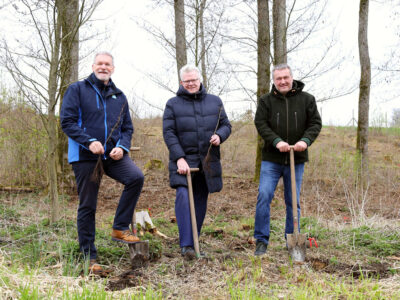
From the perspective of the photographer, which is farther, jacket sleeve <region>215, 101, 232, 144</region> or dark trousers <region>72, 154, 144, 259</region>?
jacket sleeve <region>215, 101, 232, 144</region>

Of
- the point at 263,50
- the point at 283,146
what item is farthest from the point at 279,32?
the point at 283,146

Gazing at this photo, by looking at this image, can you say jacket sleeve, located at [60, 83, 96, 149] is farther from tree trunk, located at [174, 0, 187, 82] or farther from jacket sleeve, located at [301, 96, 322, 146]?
tree trunk, located at [174, 0, 187, 82]

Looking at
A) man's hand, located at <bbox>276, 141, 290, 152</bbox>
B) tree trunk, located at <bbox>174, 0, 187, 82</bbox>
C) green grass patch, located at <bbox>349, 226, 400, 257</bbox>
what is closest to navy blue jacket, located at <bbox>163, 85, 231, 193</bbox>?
man's hand, located at <bbox>276, 141, 290, 152</bbox>

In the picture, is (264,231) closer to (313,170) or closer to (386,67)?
(313,170)

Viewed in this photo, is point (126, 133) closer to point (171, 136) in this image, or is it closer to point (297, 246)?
point (171, 136)

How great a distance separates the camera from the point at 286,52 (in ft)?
27.0

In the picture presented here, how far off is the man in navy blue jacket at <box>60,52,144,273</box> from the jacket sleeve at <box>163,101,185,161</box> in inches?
16.5

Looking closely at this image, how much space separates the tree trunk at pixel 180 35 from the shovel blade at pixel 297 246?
5.85 metres

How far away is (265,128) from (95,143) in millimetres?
1803

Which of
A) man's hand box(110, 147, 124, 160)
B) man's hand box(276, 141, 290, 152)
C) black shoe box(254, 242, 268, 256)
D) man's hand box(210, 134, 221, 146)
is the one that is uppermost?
man's hand box(210, 134, 221, 146)

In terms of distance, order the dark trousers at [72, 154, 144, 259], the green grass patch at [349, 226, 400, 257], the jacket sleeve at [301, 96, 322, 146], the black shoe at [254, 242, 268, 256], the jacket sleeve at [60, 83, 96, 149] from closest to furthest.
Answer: the jacket sleeve at [60, 83, 96, 149] < the dark trousers at [72, 154, 144, 259] < the black shoe at [254, 242, 268, 256] < the jacket sleeve at [301, 96, 322, 146] < the green grass patch at [349, 226, 400, 257]

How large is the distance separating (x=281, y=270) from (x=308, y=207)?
405 centimetres

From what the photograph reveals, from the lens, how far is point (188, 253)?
4.02 metres

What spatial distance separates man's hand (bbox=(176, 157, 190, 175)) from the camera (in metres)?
4.07
